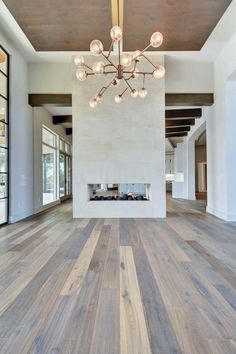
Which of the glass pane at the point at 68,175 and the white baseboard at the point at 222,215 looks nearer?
the white baseboard at the point at 222,215

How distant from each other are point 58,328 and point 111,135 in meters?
5.34

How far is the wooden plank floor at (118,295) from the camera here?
1.61 metres

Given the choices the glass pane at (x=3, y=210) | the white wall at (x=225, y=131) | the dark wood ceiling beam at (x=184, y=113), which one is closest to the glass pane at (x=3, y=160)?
the glass pane at (x=3, y=210)

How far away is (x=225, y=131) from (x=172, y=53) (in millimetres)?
2415

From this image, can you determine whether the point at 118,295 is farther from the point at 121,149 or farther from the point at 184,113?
the point at 184,113

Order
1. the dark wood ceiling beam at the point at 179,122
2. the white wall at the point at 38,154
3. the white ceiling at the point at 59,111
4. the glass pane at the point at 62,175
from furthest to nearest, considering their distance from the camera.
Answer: the glass pane at the point at 62,175
the dark wood ceiling beam at the point at 179,122
the white ceiling at the point at 59,111
the white wall at the point at 38,154

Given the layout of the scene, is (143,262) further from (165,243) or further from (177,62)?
(177,62)

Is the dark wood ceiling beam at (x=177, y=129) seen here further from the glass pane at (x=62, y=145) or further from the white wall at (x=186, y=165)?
the glass pane at (x=62, y=145)

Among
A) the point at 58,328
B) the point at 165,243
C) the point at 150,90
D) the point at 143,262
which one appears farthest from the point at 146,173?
the point at 58,328

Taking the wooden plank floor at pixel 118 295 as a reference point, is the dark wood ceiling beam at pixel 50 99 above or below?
above

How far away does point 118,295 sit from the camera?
2.23 metres

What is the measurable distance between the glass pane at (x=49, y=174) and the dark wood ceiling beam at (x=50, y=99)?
2.34 metres

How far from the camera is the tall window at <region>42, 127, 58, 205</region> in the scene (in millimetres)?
9266

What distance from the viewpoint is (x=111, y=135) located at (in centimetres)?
663
